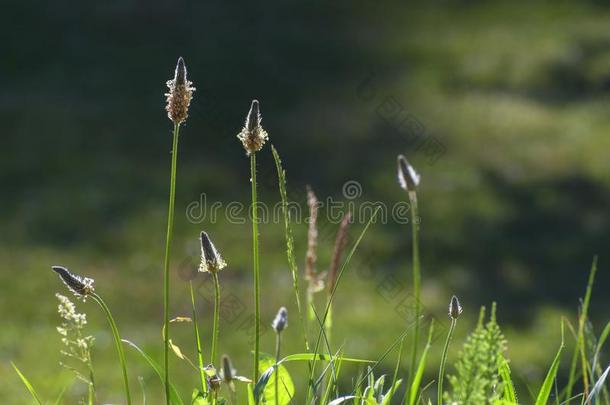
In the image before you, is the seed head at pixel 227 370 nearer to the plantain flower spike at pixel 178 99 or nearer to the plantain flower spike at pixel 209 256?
the plantain flower spike at pixel 209 256

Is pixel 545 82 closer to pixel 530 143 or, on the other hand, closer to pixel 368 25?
pixel 530 143

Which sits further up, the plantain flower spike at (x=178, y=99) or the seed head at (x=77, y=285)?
the plantain flower spike at (x=178, y=99)

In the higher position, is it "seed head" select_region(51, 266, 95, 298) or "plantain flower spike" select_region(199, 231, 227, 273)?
"plantain flower spike" select_region(199, 231, 227, 273)

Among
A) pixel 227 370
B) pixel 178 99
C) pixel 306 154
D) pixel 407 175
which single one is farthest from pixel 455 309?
pixel 306 154

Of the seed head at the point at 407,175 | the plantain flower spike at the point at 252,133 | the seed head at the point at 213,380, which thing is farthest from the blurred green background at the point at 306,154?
the seed head at the point at 407,175

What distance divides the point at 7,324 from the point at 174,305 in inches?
86.9

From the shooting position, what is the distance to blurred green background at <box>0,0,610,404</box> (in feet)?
39.6

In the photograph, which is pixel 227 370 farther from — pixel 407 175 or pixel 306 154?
pixel 306 154

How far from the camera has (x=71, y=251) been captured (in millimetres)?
13625

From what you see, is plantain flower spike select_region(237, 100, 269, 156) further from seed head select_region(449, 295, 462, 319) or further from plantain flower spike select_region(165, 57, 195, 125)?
seed head select_region(449, 295, 462, 319)

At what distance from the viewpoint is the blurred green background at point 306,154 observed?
12.1 metres

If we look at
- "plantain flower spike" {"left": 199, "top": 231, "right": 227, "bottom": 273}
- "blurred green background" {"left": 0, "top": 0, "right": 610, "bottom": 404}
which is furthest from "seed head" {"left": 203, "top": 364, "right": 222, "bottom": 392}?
"blurred green background" {"left": 0, "top": 0, "right": 610, "bottom": 404}

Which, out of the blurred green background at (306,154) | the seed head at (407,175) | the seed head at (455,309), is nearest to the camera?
the seed head at (407,175)

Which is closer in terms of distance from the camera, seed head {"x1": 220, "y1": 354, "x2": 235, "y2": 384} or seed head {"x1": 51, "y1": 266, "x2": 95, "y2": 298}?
seed head {"x1": 220, "y1": 354, "x2": 235, "y2": 384}
